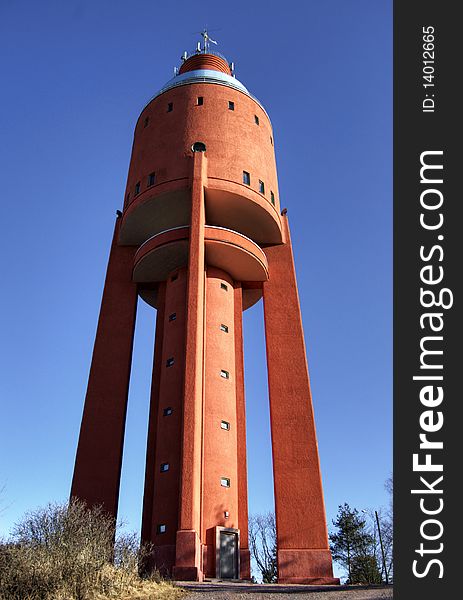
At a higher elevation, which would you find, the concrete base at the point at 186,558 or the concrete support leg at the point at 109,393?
the concrete support leg at the point at 109,393

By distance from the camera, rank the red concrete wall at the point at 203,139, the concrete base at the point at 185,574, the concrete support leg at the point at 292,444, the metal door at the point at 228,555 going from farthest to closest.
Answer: the red concrete wall at the point at 203,139, the metal door at the point at 228,555, the concrete support leg at the point at 292,444, the concrete base at the point at 185,574

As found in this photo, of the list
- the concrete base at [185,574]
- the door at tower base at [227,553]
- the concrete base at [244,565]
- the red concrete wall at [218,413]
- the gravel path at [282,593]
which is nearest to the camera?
the gravel path at [282,593]

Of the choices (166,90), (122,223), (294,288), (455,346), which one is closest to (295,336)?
(294,288)

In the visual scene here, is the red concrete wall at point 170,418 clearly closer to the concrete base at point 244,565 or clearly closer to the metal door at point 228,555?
the metal door at point 228,555

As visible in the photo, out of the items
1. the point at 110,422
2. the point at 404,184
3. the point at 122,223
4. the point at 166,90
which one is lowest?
the point at 404,184

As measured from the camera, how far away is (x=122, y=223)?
25750 millimetres

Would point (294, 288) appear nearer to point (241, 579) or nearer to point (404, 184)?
point (241, 579)

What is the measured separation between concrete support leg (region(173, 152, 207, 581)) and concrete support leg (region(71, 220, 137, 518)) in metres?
4.38

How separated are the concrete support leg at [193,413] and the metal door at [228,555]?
77.1 inches

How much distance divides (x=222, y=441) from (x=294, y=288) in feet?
23.6

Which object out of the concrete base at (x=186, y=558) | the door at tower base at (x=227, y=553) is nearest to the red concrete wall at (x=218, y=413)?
the door at tower base at (x=227, y=553)

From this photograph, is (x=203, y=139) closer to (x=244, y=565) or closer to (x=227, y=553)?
(x=227, y=553)

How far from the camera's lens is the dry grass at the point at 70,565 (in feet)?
35.7

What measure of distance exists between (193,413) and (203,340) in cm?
362
